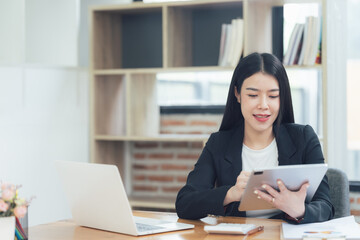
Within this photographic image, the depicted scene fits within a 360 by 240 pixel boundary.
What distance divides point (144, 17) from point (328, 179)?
2160 mm

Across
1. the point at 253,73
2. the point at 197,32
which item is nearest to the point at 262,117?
the point at 253,73

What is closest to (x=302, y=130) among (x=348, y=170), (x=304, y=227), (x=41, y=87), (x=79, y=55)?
(x=304, y=227)

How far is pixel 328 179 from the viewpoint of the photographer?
2320 millimetres

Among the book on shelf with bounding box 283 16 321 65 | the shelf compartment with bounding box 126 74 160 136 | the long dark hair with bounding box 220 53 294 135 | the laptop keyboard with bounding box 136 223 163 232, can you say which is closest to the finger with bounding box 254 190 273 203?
the laptop keyboard with bounding box 136 223 163 232

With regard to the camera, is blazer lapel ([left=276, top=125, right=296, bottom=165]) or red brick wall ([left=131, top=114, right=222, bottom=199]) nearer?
blazer lapel ([left=276, top=125, right=296, bottom=165])

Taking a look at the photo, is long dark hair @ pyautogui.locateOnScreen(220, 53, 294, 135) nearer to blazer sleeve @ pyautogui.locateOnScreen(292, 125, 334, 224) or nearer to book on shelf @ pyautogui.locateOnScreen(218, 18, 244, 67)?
blazer sleeve @ pyautogui.locateOnScreen(292, 125, 334, 224)

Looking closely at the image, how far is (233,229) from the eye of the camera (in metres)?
1.78

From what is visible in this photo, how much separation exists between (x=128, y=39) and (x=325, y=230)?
2.68 meters

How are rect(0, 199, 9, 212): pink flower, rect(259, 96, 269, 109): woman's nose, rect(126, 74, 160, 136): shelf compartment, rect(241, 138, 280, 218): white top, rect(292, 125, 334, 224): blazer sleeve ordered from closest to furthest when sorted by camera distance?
1. rect(0, 199, 9, 212): pink flower
2. rect(292, 125, 334, 224): blazer sleeve
3. rect(259, 96, 269, 109): woman's nose
4. rect(241, 138, 280, 218): white top
5. rect(126, 74, 160, 136): shelf compartment

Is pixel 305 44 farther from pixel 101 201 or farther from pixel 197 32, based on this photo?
pixel 101 201

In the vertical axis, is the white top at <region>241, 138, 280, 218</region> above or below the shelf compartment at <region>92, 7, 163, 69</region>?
below

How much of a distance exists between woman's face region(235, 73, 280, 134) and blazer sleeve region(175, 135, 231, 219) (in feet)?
0.85

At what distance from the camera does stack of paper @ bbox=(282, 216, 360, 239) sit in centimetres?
166

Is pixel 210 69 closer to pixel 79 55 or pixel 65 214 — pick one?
pixel 79 55
